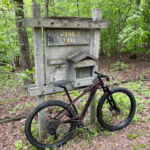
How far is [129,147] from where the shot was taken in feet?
7.66

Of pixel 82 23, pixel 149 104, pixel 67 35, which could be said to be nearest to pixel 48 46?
pixel 67 35

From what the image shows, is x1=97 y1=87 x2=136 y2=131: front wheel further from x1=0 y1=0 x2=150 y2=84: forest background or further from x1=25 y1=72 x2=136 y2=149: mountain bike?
x1=0 y1=0 x2=150 y2=84: forest background

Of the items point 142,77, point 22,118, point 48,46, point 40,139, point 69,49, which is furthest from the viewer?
point 142,77

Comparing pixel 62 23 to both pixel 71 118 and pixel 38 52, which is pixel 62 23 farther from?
pixel 71 118

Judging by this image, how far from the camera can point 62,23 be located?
2.28 metres

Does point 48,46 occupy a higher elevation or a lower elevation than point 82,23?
lower

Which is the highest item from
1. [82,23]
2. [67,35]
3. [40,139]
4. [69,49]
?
[82,23]

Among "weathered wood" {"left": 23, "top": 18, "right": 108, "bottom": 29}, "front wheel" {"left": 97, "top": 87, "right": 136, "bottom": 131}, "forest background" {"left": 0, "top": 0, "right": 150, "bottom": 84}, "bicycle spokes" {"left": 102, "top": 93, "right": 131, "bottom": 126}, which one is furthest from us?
"forest background" {"left": 0, "top": 0, "right": 150, "bottom": 84}

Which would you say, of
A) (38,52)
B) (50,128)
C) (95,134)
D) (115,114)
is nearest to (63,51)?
(38,52)

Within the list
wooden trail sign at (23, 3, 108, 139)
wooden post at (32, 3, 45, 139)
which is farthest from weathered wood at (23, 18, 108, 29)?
wooden post at (32, 3, 45, 139)

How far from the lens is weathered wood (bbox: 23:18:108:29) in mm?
2047

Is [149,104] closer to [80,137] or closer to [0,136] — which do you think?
[80,137]

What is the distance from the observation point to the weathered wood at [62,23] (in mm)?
2047

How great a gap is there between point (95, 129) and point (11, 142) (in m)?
1.94
